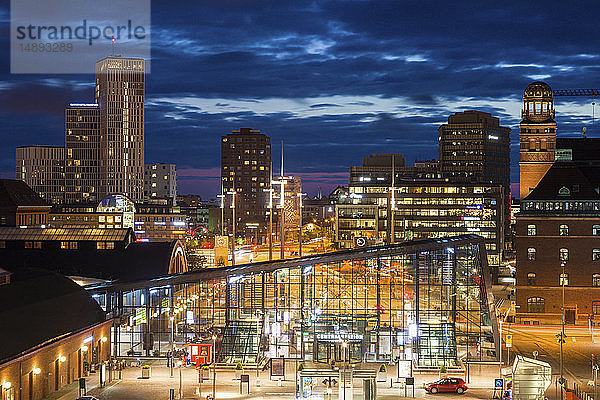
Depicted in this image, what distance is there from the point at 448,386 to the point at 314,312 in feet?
52.0

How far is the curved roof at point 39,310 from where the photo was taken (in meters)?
62.8

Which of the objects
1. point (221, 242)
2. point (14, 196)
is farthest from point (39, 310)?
point (14, 196)

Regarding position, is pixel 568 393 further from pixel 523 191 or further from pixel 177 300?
pixel 523 191

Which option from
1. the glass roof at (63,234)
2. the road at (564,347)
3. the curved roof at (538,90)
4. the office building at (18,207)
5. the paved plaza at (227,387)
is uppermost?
the curved roof at (538,90)

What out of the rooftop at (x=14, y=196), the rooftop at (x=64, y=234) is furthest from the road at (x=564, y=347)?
the rooftop at (x=14, y=196)

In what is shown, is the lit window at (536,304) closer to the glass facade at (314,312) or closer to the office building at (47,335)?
the glass facade at (314,312)

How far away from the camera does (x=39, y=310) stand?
68812 millimetres

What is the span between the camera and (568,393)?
216ft

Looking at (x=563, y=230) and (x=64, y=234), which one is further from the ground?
(x=563, y=230)

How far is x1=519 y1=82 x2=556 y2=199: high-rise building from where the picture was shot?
13150 cm

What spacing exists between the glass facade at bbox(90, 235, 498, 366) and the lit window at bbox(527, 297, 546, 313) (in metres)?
33.4

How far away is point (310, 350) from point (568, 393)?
22.0 metres

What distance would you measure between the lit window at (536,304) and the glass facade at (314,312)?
33.4 metres

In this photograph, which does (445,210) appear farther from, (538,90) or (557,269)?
(557,269)
